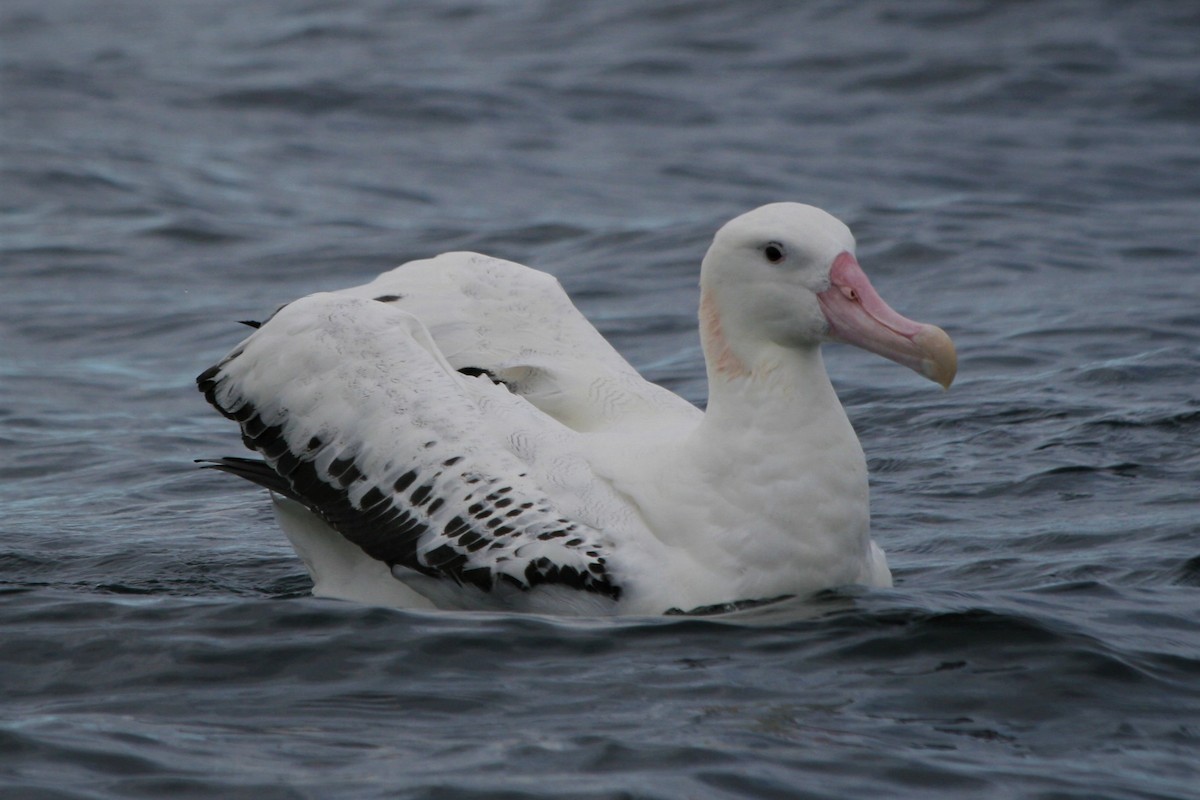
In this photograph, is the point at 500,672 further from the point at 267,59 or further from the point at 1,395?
the point at 267,59

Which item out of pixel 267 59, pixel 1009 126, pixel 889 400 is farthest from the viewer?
pixel 267 59

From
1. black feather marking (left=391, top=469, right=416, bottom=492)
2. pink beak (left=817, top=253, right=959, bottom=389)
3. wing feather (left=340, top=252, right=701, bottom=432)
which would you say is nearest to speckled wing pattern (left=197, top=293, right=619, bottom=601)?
black feather marking (left=391, top=469, right=416, bottom=492)

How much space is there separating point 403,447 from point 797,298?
5.19 feet

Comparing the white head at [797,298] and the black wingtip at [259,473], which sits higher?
the white head at [797,298]

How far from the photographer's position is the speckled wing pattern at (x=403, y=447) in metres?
7.00

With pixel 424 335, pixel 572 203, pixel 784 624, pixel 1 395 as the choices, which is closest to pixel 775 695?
pixel 784 624

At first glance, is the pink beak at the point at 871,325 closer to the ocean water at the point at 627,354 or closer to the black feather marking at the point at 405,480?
the ocean water at the point at 627,354

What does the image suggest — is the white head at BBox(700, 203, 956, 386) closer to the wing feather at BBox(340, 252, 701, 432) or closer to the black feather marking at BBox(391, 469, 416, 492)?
the wing feather at BBox(340, 252, 701, 432)

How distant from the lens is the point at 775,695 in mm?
6172

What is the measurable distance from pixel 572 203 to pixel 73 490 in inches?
290

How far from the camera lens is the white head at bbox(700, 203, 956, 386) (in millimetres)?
6918

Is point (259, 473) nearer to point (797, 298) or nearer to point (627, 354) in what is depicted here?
point (797, 298)

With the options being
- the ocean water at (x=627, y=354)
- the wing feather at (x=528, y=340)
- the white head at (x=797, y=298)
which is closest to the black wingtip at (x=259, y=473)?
the ocean water at (x=627, y=354)

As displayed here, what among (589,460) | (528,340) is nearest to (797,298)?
(589,460)
